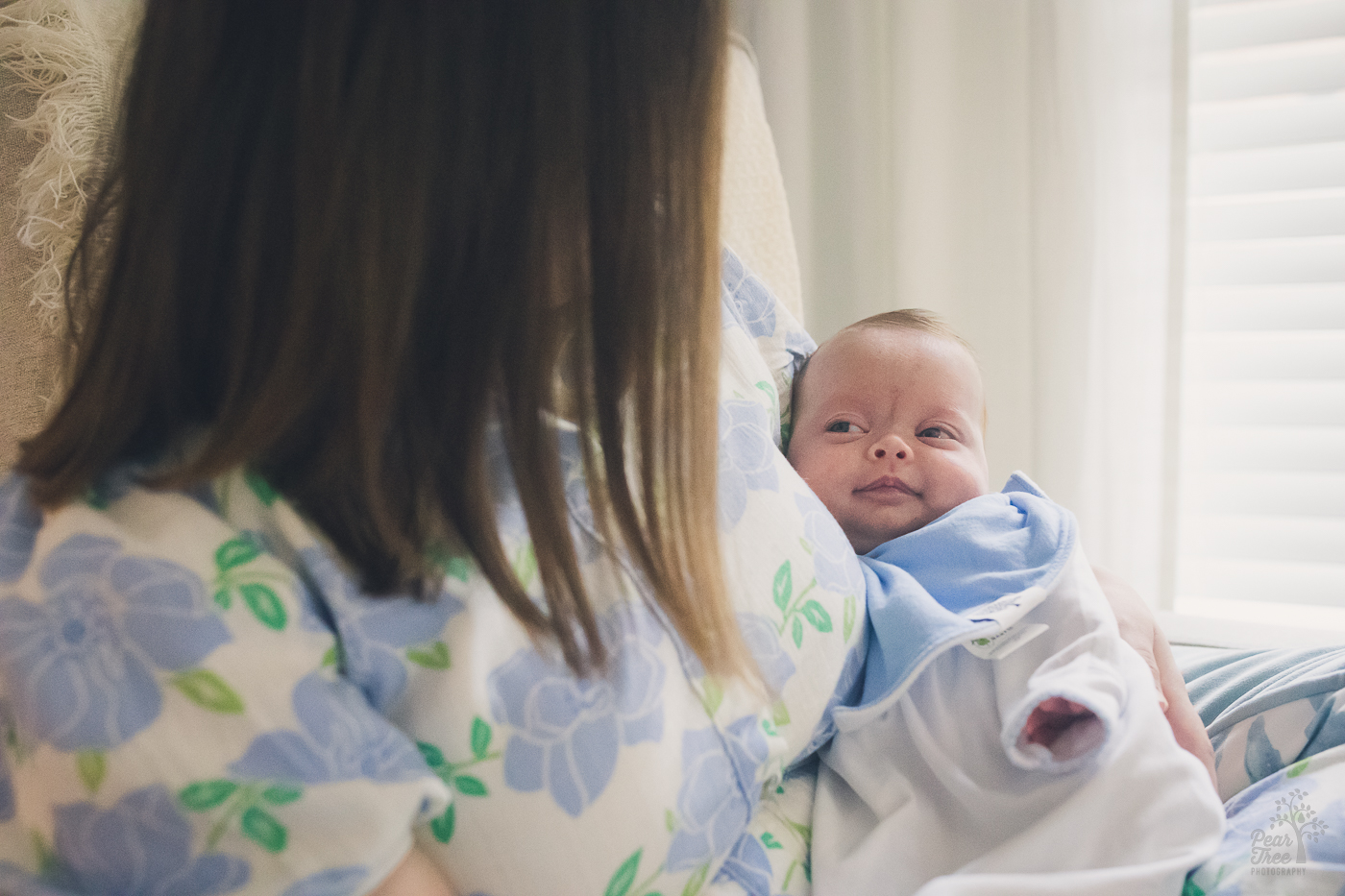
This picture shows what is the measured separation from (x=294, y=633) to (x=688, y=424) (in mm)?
241

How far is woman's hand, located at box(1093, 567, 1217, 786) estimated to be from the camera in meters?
0.74

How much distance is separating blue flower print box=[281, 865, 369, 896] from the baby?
332 millimetres

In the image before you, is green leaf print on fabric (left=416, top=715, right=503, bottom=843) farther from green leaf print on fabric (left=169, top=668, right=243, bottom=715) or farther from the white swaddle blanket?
the white swaddle blanket

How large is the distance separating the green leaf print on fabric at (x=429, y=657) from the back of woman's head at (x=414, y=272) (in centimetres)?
4

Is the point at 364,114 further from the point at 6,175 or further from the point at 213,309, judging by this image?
the point at 6,175

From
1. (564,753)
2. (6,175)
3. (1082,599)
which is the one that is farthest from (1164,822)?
(6,175)

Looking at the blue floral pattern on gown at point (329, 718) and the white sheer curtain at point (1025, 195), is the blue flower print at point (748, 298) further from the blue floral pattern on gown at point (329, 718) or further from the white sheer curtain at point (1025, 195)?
the white sheer curtain at point (1025, 195)

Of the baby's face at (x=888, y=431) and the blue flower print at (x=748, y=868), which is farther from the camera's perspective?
the baby's face at (x=888, y=431)

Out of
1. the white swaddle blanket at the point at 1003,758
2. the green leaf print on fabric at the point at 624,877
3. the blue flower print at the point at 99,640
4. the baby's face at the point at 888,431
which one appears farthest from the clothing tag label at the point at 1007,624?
the blue flower print at the point at 99,640

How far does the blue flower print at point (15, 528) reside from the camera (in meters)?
0.45

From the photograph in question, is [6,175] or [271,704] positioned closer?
[271,704]

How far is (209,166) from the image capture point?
46 centimetres

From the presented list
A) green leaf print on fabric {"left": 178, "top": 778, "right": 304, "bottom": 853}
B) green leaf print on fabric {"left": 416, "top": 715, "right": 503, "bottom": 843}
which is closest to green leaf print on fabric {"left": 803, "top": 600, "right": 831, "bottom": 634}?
green leaf print on fabric {"left": 416, "top": 715, "right": 503, "bottom": 843}

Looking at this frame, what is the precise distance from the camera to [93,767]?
0.42 m
